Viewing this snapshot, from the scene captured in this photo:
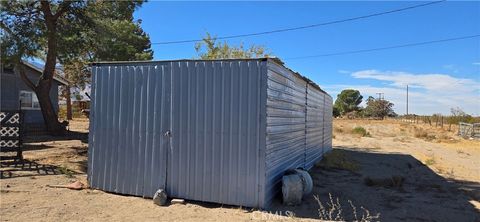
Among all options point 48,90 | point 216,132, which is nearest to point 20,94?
point 48,90

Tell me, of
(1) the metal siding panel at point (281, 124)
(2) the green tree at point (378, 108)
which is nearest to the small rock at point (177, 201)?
(1) the metal siding panel at point (281, 124)

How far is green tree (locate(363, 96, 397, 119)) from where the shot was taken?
322 ft

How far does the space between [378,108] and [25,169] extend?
94469 millimetres

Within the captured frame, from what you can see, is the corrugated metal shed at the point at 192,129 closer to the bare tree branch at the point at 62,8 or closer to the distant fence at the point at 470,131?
the bare tree branch at the point at 62,8

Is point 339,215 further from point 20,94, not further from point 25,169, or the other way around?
point 20,94

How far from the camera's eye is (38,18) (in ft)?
58.4

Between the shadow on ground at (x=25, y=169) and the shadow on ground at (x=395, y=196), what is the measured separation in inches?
231

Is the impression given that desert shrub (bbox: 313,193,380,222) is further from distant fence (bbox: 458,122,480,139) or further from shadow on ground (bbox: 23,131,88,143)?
distant fence (bbox: 458,122,480,139)

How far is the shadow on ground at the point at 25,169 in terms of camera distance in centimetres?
1061

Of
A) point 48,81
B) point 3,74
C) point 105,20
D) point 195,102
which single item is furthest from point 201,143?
point 3,74

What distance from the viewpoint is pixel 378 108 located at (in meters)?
98.8

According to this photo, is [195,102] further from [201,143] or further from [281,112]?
[281,112]

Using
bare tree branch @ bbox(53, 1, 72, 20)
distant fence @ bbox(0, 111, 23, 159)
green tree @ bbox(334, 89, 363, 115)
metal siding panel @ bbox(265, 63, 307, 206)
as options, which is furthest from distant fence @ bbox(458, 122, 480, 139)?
green tree @ bbox(334, 89, 363, 115)

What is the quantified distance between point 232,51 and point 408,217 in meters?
25.5
